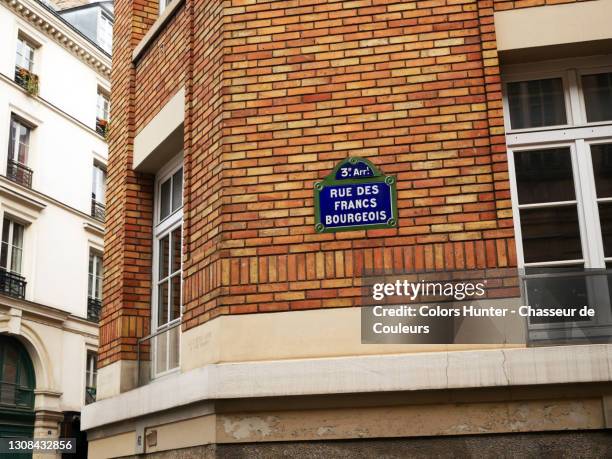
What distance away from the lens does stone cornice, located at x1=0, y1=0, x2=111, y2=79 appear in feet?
78.7

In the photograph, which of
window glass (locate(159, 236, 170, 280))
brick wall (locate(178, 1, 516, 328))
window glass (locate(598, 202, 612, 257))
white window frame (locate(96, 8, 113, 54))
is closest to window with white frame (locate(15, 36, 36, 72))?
white window frame (locate(96, 8, 113, 54))

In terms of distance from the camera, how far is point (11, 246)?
22.4m

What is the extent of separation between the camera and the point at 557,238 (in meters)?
5.97

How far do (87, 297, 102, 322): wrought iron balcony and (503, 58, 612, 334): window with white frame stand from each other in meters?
20.8

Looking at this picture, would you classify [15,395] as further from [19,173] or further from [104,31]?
[104,31]

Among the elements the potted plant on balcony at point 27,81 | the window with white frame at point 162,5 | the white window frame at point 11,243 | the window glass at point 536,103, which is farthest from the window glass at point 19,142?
the window glass at point 536,103

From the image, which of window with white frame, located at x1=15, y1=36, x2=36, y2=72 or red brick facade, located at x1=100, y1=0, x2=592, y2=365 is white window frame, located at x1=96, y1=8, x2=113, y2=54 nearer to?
window with white frame, located at x1=15, y1=36, x2=36, y2=72

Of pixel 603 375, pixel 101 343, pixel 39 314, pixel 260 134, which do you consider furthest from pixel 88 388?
pixel 603 375

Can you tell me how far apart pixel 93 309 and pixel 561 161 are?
21.2 meters

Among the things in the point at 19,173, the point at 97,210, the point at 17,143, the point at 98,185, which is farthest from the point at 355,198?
the point at 98,185

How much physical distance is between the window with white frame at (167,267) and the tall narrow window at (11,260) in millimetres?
14997

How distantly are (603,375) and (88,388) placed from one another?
69.4ft

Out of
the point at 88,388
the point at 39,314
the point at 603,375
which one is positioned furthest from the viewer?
the point at 88,388

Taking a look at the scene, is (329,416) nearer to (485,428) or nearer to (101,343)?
(485,428)
